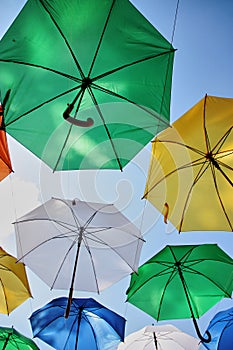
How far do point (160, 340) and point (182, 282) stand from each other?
1.08 m

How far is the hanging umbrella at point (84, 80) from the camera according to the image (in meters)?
2.88

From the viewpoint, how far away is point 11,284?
13.9 feet

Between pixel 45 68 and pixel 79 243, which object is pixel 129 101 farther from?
pixel 79 243

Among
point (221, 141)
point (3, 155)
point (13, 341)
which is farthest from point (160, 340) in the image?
point (3, 155)

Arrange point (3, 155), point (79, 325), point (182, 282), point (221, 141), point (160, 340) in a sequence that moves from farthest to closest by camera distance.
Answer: point (160, 340), point (79, 325), point (182, 282), point (221, 141), point (3, 155)

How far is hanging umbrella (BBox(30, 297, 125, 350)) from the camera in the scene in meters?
4.43

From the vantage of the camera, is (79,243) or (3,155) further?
(79,243)

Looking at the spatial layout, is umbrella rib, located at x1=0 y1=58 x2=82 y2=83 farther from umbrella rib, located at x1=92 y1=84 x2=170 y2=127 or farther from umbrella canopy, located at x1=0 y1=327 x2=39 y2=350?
umbrella canopy, located at x1=0 y1=327 x2=39 y2=350

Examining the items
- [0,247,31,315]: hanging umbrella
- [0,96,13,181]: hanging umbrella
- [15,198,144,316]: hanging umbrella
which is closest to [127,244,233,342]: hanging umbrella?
[15,198,144,316]: hanging umbrella

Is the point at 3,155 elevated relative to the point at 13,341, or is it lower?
elevated

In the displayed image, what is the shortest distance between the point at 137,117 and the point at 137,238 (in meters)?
1.43

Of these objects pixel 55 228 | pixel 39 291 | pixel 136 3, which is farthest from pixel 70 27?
pixel 39 291

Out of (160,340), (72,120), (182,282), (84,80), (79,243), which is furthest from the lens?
(160,340)

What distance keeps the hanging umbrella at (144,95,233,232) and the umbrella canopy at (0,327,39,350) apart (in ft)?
7.80
